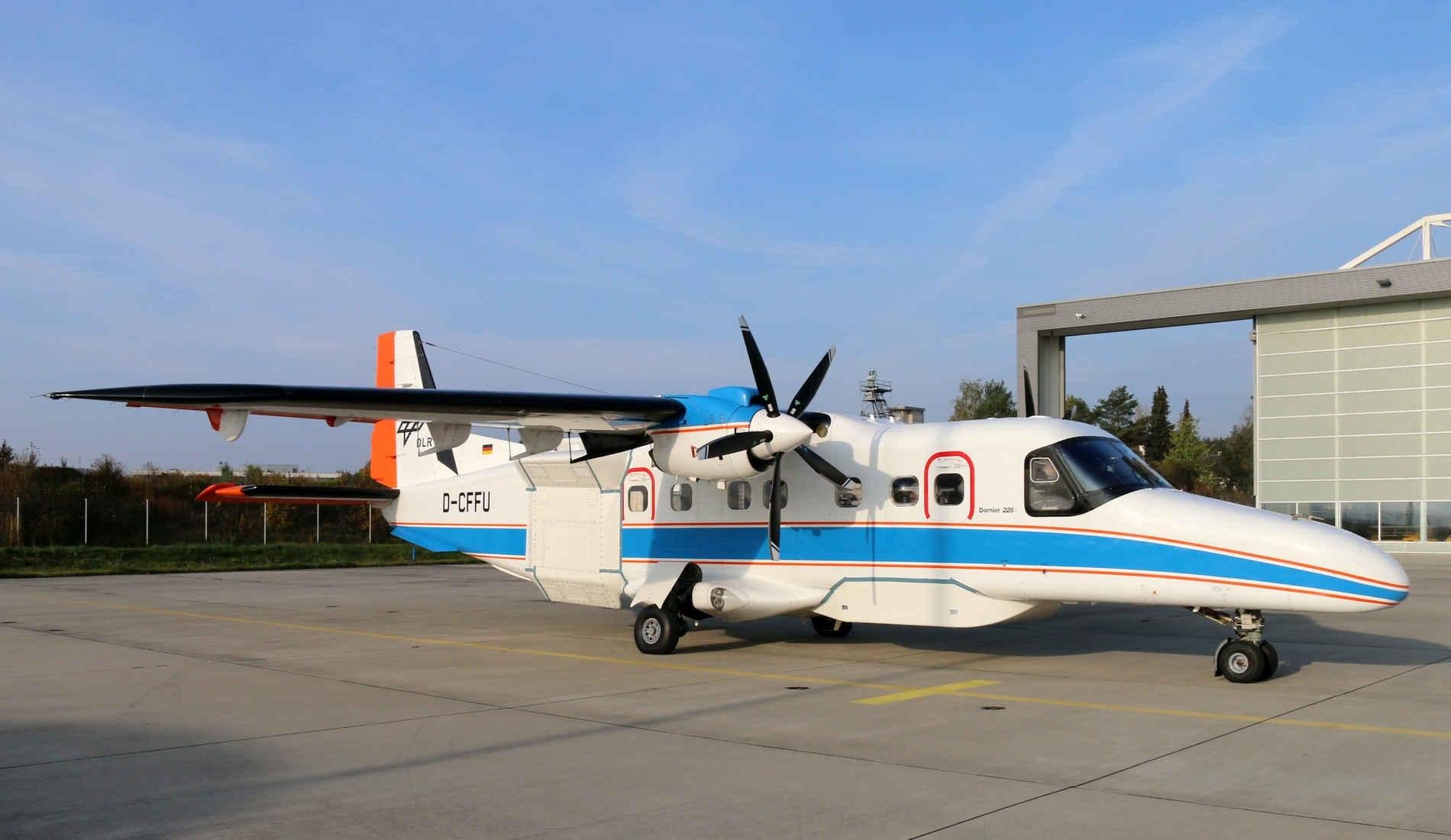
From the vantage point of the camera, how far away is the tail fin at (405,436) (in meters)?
18.7

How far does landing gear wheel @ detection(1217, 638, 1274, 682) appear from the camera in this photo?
35.3 feet

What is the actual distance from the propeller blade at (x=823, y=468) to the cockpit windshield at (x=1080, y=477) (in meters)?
2.20

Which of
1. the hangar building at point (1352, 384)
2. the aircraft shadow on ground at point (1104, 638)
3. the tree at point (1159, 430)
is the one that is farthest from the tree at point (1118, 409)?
the aircraft shadow on ground at point (1104, 638)

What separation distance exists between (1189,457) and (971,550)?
71.8 metres

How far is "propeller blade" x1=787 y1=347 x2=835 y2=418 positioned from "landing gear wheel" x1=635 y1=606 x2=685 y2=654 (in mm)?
3096

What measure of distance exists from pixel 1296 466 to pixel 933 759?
4257 cm

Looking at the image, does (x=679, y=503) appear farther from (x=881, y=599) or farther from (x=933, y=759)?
(x=933, y=759)

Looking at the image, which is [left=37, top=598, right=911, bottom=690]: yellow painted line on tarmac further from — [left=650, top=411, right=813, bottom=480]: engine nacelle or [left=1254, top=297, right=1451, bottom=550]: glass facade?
[left=1254, top=297, right=1451, bottom=550]: glass facade

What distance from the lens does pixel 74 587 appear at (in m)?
25.5

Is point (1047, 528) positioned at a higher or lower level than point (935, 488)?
lower

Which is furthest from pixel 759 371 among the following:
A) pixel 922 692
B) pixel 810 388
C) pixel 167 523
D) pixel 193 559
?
pixel 167 523

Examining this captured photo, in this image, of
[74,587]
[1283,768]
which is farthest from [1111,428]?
[1283,768]

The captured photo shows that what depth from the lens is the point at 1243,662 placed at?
1080 cm

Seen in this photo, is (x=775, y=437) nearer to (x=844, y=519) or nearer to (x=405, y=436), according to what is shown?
(x=844, y=519)
